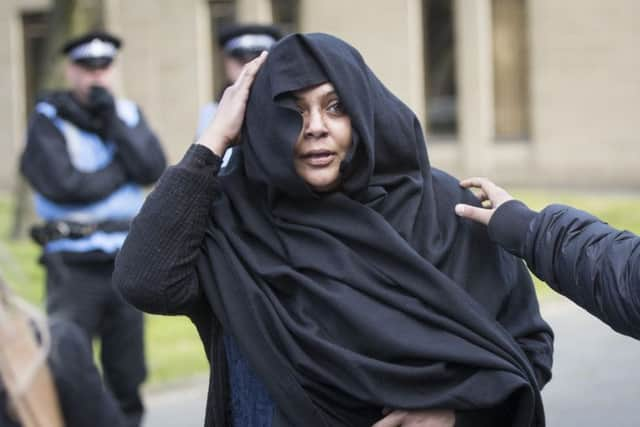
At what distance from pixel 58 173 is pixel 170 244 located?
10.5 ft

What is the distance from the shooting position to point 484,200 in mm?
3316

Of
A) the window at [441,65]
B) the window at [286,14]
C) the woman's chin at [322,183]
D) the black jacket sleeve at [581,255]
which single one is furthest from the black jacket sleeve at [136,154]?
the window at [286,14]

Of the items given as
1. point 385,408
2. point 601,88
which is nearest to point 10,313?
point 385,408

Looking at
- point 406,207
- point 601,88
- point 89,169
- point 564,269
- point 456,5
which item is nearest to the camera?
point 564,269

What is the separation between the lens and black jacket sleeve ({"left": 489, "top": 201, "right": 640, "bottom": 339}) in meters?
2.83

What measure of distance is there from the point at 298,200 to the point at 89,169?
3.30 meters

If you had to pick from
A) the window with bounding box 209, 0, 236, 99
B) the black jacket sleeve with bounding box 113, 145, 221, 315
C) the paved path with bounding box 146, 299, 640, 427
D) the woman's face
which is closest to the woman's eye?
the woman's face

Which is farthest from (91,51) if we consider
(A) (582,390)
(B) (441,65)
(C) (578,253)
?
(B) (441,65)

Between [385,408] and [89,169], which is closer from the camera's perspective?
[385,408]

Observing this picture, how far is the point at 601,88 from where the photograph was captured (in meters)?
18.2

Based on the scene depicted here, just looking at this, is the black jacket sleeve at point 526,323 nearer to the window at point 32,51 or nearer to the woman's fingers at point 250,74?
the woman's fingers at point 250,74

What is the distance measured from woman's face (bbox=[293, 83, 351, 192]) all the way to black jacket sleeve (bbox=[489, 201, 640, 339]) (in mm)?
415

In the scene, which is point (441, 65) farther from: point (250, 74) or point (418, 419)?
point (418, 419)

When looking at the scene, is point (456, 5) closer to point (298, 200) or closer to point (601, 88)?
point (601, 88)
